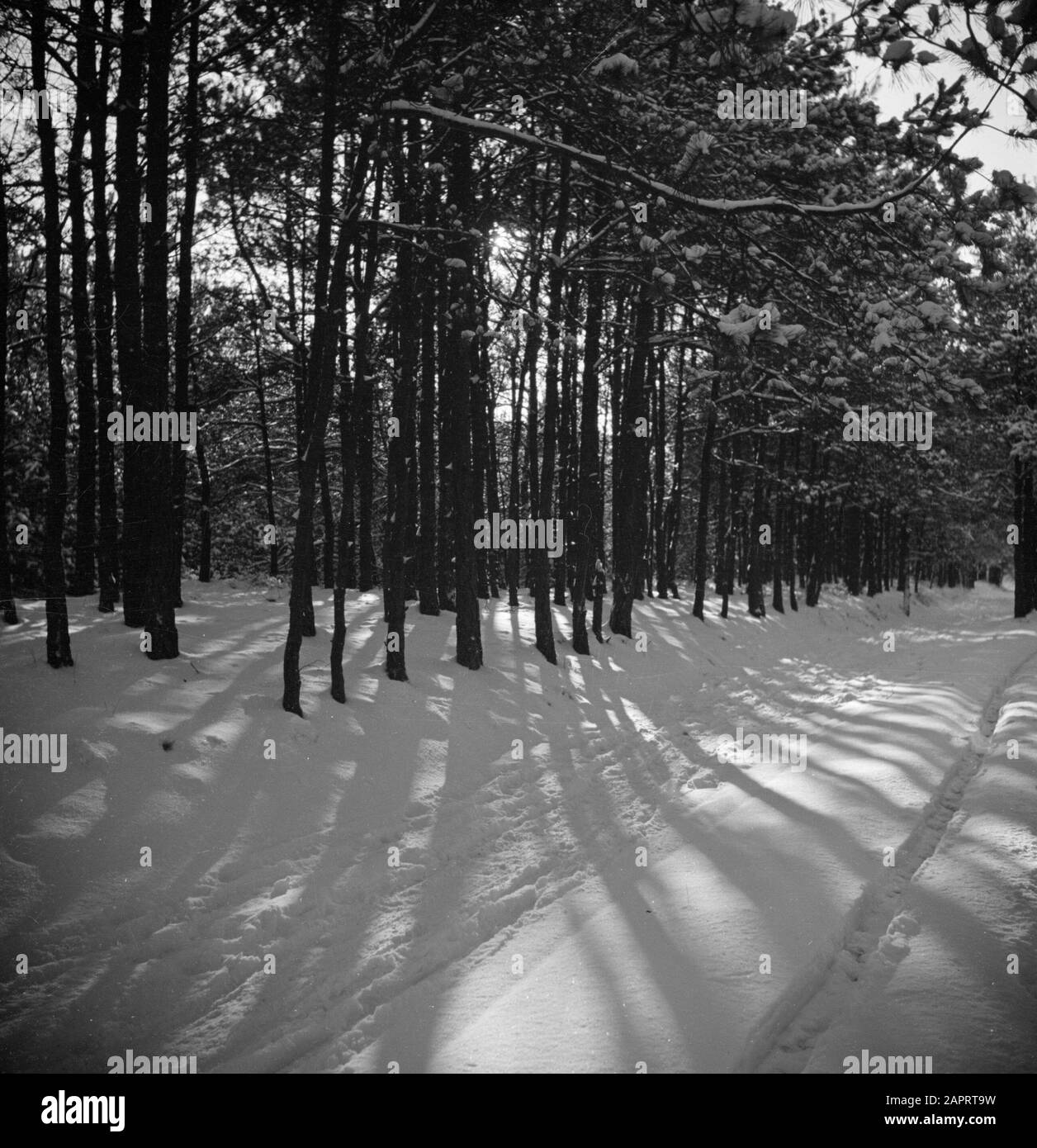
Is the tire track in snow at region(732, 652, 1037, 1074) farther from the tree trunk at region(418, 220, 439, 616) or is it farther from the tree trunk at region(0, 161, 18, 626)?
the tree trunk at region(418, 220, 439, 616)

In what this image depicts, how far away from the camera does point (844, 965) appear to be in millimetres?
4211

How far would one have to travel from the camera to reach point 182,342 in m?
13.0

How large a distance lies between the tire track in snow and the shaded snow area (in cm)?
2

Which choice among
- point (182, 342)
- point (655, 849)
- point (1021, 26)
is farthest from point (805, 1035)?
point (182, 342)

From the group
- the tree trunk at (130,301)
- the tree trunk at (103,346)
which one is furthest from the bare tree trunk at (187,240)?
the tree trunk at (103,346)

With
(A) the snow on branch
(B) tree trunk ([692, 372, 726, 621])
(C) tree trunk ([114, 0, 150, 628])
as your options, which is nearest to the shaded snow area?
(C) tree trunk ([114, 0, 150, 628])

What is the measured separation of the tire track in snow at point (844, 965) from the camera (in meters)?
3.54

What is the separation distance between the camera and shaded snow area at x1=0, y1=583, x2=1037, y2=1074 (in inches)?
149

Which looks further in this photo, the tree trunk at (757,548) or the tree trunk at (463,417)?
the tree trunk at (757,548)

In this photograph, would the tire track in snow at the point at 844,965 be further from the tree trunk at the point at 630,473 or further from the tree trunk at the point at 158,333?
the tree trunk at the point at 630,473

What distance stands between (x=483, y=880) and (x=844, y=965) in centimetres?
270

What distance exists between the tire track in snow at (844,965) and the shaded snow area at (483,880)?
0.8 inches

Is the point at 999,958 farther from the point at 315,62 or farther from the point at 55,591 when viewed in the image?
the point at 315,62
